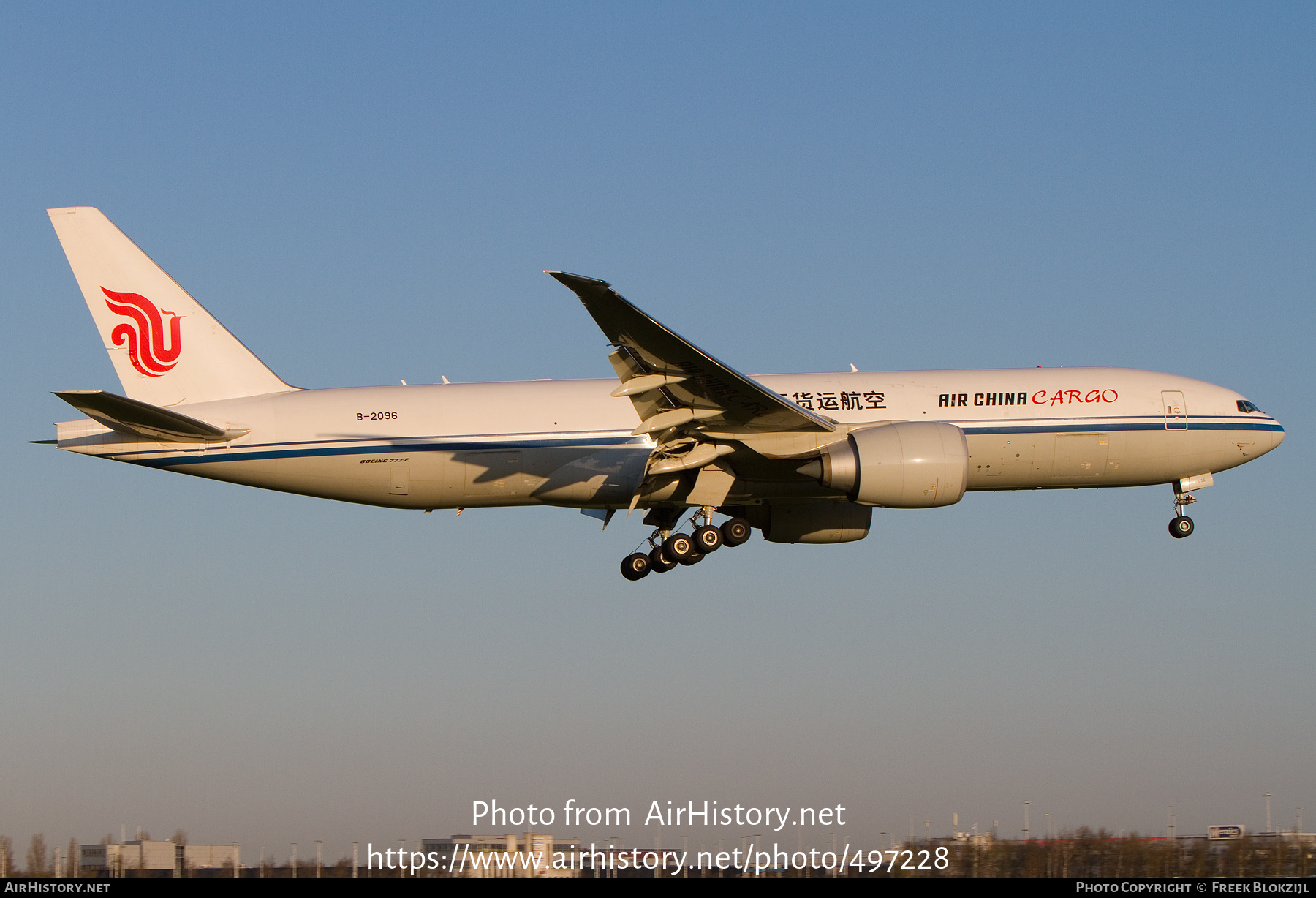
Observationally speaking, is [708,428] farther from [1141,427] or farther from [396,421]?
[1141,427]

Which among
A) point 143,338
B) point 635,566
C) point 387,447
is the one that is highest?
point 143,338

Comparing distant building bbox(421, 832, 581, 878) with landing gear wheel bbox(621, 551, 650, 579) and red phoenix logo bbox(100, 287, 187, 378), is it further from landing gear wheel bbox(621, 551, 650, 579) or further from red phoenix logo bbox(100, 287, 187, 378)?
red phoenix logo bbox(100, 287, 187, 378)

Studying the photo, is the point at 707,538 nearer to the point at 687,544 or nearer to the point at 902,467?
the point at 687,544

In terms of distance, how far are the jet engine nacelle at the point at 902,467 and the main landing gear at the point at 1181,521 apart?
833 cm

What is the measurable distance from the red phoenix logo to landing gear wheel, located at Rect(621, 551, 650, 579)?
12.1 m

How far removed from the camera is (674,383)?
3003 cm

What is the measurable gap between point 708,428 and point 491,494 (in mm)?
5530

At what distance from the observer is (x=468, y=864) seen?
2525cm

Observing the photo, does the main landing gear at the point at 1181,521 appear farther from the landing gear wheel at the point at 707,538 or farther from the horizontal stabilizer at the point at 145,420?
the horizontal stabilizer at the point at 145,420

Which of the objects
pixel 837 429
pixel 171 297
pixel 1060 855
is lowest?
pixel 1060 855

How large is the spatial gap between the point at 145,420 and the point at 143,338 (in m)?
3.95

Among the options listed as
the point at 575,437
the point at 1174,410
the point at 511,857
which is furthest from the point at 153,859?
the point at 1174,410
